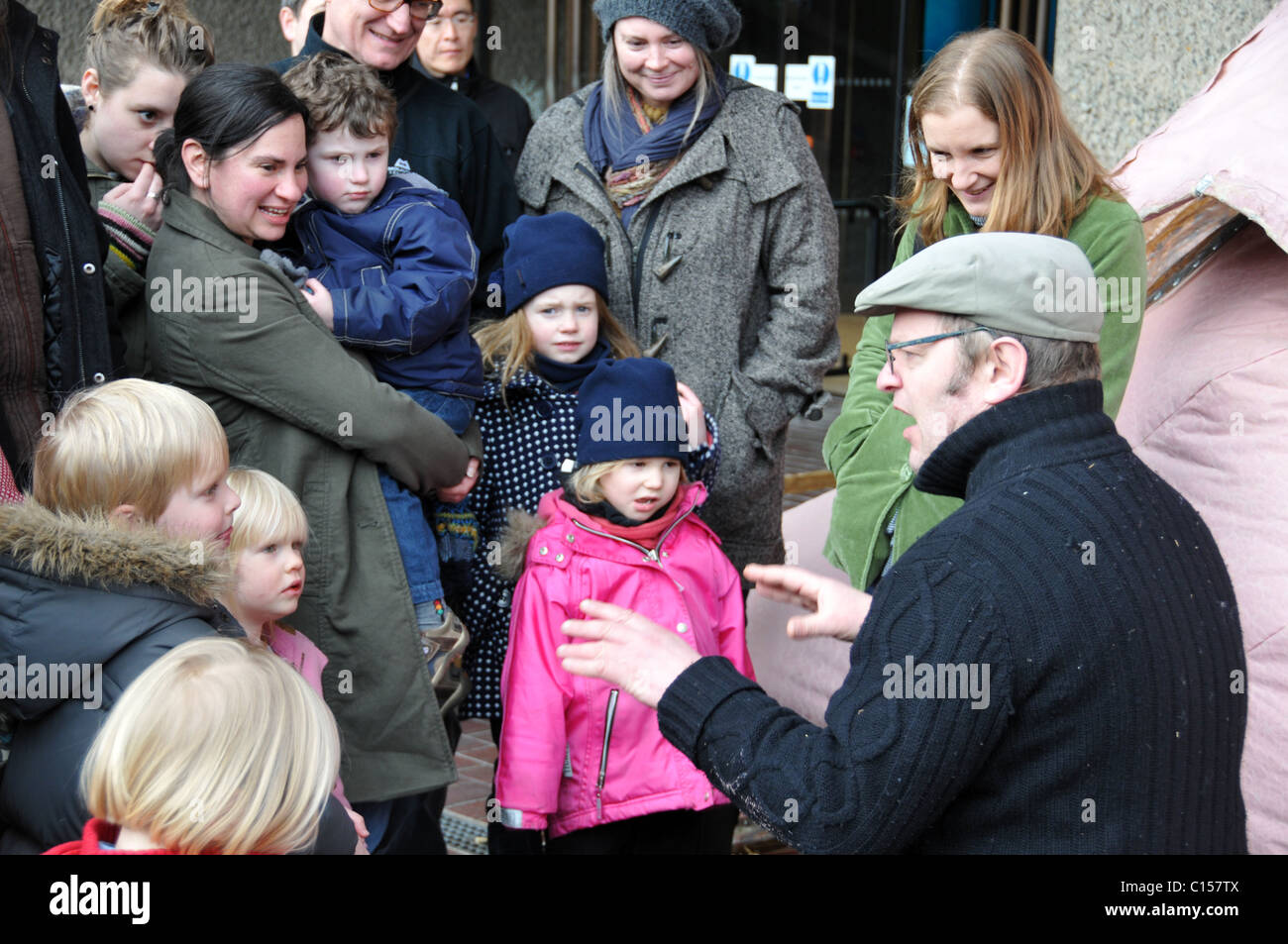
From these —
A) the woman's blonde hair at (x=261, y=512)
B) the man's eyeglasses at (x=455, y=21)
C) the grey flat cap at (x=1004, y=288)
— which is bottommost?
the woman's blonde hair at (x=261, y=512)

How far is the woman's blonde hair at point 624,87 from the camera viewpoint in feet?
11.9

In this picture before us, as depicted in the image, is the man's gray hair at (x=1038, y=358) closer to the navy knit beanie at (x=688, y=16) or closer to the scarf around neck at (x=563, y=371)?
the scarf around neck at (x=563, y=371)

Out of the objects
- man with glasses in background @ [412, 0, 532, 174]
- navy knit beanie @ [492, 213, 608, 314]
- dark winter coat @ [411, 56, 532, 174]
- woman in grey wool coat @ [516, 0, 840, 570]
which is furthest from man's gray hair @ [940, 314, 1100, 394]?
dark winter coat @ [411, 56, 532, 174]

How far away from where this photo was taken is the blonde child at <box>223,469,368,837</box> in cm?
274

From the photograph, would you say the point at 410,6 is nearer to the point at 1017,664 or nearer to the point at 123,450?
the point at 123,450

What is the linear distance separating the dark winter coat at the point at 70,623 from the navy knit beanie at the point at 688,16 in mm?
1925

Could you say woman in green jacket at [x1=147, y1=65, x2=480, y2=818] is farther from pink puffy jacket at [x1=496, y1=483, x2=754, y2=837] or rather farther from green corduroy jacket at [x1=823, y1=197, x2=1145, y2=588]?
green corduroy jacket at [x1=823, y1=197, x2=1145, y2=588]

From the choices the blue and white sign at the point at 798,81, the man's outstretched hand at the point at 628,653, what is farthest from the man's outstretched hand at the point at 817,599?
the blue and white sign at the point at 798,81

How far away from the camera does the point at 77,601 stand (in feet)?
7.16

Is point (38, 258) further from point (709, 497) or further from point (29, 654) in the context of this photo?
point (709, 497)

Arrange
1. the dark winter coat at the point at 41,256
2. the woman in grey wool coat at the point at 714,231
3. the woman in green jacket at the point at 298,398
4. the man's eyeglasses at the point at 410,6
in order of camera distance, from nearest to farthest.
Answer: the dark winter coat at the point at 41,256
the woman in green jacket at the point at 298,398
the man's eyeglasses at the point at 410,6
the woman in grey wool coat at the point at 714,231

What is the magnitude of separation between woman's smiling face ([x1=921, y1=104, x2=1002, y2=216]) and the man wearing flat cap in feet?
3.30

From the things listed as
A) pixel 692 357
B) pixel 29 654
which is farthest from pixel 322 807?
pixel 692 357

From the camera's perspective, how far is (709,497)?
369 cm
